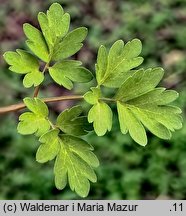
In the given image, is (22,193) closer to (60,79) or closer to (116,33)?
(116,33)

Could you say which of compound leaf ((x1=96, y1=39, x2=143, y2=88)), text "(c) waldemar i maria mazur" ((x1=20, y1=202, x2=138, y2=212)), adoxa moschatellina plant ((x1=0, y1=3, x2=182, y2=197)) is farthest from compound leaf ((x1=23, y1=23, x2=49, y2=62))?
text "(c) waldemar i maria mazur" ((x1=20, y1=202, x2=138, y2=212))

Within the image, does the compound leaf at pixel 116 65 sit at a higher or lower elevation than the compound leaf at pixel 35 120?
higher

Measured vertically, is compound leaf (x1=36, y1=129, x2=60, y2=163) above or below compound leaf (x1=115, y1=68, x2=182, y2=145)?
below

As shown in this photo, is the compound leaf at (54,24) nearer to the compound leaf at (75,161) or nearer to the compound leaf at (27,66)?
the compound leaf at (27,66)

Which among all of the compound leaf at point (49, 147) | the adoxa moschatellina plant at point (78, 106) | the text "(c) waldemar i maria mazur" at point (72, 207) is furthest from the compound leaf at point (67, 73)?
the text "(c) waldemar i maria mazur" at point (72, 207)

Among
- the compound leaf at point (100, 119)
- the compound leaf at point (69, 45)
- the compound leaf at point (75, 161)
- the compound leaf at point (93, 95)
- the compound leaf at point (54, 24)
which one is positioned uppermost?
the compound leaf at point (54, 24)

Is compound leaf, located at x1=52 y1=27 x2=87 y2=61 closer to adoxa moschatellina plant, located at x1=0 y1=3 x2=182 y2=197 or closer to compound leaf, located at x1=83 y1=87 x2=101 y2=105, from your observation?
adoxa moschatellina plant, located at x1=0 y1=3 x2=182 y2=197

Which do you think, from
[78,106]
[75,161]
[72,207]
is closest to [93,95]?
[78,106]
